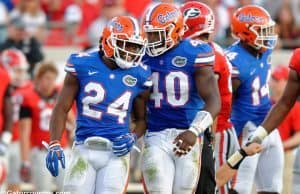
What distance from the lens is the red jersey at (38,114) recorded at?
1215cm

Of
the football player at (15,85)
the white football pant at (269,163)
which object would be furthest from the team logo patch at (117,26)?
the football player at (15,85)

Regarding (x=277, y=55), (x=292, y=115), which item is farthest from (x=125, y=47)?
(x=277, y=55)

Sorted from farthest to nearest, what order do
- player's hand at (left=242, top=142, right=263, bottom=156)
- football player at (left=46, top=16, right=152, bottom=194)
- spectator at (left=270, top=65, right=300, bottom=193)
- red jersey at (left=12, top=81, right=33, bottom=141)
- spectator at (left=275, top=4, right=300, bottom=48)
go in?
spectator at (left=275, top=4, right=300, bottom=48) < red jersey at (left=12, top=81, right=33, bottom=141) < spectator at (left=270, top=65, right=300, bottom=193) < player's hand at (left=242, top=142, right=263, bottom=156) < football player at (left=46, top=16, right=152, bottom=194)

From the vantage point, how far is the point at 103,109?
785 centimetres

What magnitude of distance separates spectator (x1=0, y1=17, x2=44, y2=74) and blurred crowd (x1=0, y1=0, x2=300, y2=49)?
0.03 meters

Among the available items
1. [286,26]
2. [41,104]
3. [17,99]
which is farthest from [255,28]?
[286,26]

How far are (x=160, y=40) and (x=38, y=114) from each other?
14.4 feet

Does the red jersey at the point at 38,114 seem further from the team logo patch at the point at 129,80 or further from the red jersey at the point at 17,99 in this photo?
the team logo patch at the point at 129,80

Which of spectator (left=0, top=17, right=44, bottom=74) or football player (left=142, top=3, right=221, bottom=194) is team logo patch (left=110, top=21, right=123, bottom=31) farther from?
spectator (left=0, top=17, right=44, bottom=74)

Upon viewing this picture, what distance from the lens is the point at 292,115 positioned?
437 inches

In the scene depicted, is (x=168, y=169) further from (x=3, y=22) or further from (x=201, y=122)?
(x=3, y=22)

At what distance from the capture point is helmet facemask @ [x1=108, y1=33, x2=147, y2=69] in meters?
7.85

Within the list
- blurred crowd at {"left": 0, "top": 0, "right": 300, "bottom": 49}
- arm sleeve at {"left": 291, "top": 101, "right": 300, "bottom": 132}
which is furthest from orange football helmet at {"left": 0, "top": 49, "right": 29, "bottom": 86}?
arm sleeve at {"left": 291, "top": 101, "right": 300, "bottom": 132}

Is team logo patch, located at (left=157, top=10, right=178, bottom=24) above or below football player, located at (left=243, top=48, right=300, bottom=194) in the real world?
above
